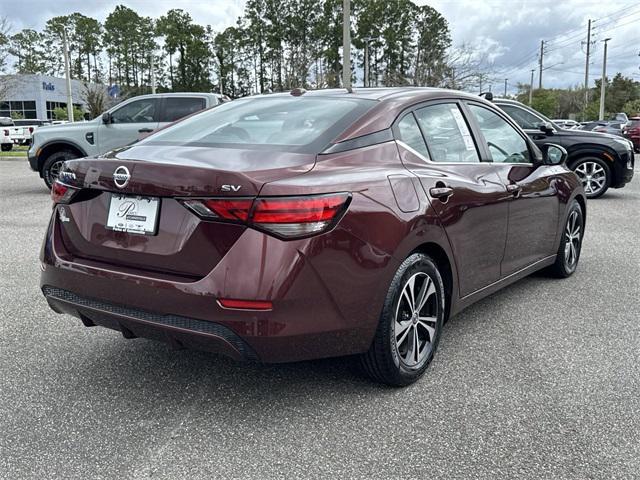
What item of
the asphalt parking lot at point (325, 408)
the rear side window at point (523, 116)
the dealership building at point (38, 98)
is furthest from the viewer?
the dealership building at point (38, 98)

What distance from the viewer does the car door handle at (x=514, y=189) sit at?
420cm

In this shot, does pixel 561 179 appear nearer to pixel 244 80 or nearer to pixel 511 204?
pixel 511 204

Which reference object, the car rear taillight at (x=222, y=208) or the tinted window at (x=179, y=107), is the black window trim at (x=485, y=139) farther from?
the tinted window at (x=179, y=107)

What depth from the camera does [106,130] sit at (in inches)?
467

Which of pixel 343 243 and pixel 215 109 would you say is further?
pixel 215 109

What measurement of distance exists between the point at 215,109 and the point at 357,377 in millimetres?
1922

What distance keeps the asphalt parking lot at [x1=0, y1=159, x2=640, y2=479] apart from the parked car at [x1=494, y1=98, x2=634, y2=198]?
23.7 feet

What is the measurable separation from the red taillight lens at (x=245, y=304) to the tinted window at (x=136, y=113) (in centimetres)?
1004

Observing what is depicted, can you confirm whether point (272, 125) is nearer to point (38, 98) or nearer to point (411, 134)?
point (411, 134)

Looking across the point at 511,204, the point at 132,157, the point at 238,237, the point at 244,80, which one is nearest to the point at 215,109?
the point at 132,157

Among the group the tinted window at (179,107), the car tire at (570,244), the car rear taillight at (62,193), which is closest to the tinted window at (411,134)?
the car rear taillight at (62,193)

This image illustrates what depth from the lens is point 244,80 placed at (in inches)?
2968

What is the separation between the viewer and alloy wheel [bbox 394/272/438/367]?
321cm

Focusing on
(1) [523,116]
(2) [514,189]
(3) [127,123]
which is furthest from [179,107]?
(2) [514,189]
